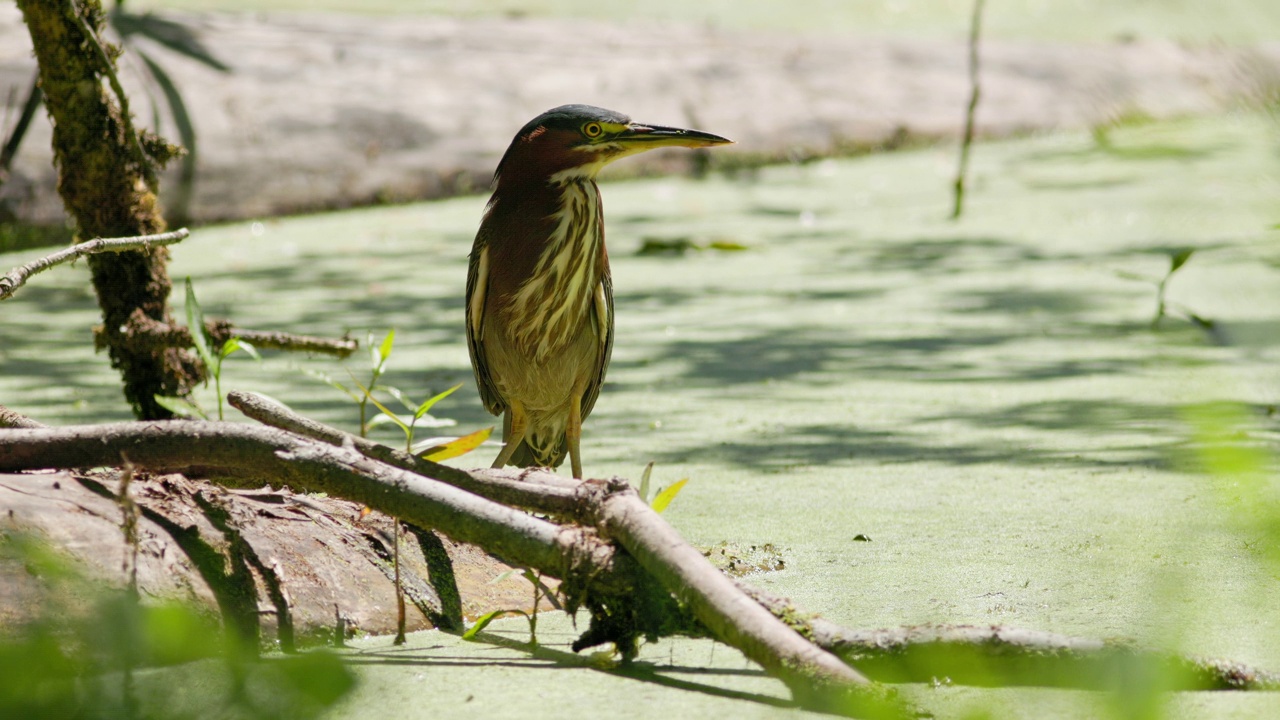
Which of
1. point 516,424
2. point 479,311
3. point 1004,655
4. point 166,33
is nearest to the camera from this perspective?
point 1004,655

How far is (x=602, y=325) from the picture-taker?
3176 millimetres

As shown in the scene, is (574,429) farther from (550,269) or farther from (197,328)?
(197,328)

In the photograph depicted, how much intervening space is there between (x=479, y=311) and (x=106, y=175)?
886 millimetres

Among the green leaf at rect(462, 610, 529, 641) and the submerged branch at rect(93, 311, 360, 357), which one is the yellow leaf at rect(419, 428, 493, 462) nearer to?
the green leaf at rect(462, 610, 529, 641)

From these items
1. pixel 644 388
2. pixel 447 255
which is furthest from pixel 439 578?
pixel 447 255

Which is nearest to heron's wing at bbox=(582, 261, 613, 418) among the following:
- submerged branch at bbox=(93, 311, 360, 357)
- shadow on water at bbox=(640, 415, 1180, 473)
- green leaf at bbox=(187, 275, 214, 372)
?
shadow on water at bbox=(640, 415, 1180, 473)

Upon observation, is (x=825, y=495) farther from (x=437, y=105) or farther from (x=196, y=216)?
(x=437, y=105)

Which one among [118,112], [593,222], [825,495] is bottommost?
[825,495]

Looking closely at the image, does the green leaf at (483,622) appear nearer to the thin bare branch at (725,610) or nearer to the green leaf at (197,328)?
the thin bare branch at (725,610)

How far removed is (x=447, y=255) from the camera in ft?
20.0

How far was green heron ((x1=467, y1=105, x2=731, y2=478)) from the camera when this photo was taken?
2.88 meters

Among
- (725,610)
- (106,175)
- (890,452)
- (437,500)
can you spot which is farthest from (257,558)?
(890,452)

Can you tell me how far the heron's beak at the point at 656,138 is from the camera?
2.79 metres

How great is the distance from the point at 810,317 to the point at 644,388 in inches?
44.7
